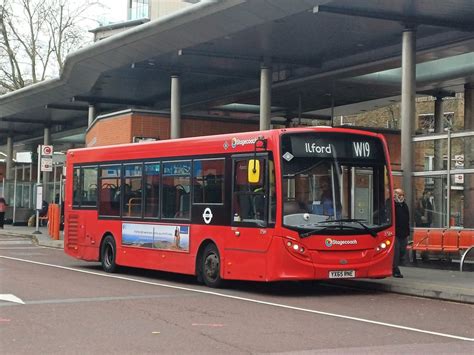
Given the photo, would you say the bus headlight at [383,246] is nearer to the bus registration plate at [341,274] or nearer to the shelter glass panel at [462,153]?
the bus registration plate at [341,274]

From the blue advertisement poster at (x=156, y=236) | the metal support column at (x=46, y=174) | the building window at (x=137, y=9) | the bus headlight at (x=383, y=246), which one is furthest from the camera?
the building window at (x=137, y=9)

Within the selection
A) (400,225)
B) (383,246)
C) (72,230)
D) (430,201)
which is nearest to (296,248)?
(383,246)

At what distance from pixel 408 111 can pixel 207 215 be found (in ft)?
24.6

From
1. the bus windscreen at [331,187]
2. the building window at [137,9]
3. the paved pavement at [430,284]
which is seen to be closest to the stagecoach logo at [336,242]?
the bus windscreen at [331,187]

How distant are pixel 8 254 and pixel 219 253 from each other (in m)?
11.1

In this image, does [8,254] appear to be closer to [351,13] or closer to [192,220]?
[192,220]

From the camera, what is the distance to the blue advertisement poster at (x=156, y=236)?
15.8 m

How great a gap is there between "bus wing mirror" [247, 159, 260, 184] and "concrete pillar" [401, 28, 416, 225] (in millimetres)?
6860

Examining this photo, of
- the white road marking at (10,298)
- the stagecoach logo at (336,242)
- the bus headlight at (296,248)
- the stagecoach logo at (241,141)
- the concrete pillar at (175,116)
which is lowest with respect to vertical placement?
the white road marking at (10,298)

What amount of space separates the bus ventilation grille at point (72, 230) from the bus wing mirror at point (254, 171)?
284 inches

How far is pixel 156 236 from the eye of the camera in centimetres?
1659

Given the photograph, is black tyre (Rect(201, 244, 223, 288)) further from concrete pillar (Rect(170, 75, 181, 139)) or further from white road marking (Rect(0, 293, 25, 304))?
concrete pillar (Rect(170, 75, 181, 139))

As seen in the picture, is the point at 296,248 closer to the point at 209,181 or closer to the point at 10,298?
the point at 209,181

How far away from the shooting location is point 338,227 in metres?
13.8
